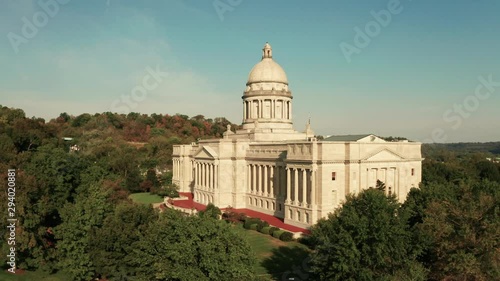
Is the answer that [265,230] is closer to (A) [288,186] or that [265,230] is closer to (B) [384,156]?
(A) [288,186]

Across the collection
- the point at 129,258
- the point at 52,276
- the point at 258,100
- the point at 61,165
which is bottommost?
the point at 52,276

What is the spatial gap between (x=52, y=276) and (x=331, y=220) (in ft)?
81.4

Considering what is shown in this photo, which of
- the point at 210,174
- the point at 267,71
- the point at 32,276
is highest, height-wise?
the point at 267,71

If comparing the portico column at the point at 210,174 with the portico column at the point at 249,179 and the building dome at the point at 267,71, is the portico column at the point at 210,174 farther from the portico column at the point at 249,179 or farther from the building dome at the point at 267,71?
the building dome at the point at 267,71

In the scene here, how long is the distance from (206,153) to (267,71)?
1810 centimetres

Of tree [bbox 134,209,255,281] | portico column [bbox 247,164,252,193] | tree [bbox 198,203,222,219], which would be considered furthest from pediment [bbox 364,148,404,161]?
tree [bbox 134,209,255,281]

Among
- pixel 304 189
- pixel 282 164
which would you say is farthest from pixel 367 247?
pixel 282 164

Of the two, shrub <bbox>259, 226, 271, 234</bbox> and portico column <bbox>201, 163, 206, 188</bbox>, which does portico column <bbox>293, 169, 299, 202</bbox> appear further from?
portico column <bbox>201, 163, 206, 188</bbox>

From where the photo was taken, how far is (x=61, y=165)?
45.2 metres

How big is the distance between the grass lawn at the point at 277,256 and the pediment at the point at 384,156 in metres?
15.2

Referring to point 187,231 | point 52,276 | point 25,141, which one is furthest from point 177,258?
point 25,141

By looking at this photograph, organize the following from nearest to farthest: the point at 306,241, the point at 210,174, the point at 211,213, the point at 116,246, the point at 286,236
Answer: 1. the point at 116,246
2. the point at 211,213
3. the point at 306,241
4. the point at 286,236
5. the point at 210,174

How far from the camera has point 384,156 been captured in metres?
48.0

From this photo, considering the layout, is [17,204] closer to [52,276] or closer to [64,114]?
[52,276]
